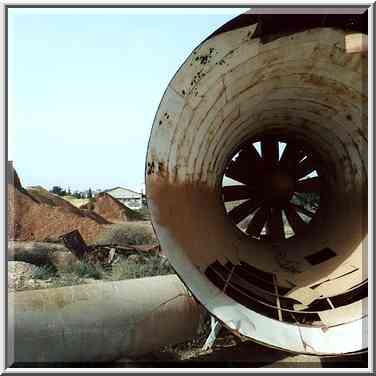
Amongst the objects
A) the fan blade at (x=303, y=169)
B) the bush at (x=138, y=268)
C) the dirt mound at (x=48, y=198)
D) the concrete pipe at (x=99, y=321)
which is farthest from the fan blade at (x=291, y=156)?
the dirt mound at (x=48, y=198)

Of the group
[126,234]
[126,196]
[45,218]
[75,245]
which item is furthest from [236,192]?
[126,196]

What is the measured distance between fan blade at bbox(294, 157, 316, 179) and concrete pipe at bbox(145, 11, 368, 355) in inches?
15.8

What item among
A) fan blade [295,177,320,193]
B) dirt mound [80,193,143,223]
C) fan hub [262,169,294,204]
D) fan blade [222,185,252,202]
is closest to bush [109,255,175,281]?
fan blade [222,185,252,202]

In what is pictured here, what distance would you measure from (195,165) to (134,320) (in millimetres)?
1641

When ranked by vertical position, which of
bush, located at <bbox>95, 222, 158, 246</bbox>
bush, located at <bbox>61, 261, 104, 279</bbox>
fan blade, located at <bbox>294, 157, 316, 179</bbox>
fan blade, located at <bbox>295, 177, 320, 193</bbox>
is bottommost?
bush, located at <bbox>61, 261, 104, 279</bbox>

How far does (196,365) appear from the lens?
4.70 metres

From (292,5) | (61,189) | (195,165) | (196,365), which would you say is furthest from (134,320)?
(61,189)

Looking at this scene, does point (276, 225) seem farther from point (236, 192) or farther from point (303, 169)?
point (303, 169)

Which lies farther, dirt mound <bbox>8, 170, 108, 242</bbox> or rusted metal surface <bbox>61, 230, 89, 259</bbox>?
dirt mound <bbox>8, 170, 108, 242</bbox>

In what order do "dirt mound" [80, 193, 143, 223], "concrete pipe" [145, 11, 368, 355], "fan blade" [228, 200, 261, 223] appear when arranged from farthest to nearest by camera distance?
"dirt mound" [80, 193, 143, 223] → "fan blade" [228, 200, 261, 223] → "concrete pipe" [145, 11, 368, 355]

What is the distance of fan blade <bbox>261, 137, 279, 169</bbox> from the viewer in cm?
576

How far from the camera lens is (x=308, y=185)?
19.7 feet

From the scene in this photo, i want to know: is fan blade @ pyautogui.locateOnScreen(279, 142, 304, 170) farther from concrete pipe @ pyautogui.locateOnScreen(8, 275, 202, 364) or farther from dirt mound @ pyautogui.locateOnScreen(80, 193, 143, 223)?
dirt mound @ pyautogui.locateOnScreen(80, 193, 143, 223)

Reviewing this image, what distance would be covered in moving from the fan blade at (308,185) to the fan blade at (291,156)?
0.72 feet
